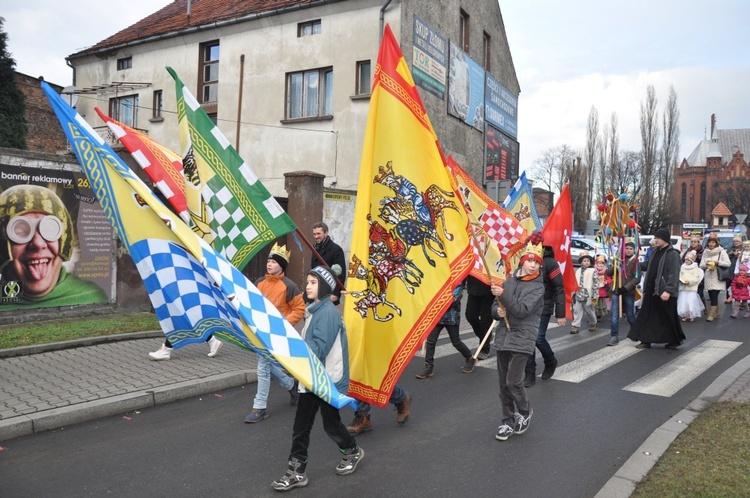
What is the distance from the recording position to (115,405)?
5910 millimetres

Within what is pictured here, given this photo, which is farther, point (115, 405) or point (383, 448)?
point (115, 405)

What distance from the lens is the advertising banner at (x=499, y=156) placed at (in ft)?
84.5

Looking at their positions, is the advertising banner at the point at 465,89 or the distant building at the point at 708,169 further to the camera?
the distant building at the point at 708,169

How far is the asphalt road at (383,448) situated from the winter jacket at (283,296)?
103 cm

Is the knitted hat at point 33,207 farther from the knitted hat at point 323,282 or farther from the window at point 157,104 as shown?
the window at point 157,104

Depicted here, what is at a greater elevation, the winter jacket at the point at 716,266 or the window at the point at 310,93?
the window at the point at 310,93

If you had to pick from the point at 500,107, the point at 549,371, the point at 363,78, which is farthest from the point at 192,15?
the point at 549,371

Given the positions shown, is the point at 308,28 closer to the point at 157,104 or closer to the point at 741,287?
the point at 157,104

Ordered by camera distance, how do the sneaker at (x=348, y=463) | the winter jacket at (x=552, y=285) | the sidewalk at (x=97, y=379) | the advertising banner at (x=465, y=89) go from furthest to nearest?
the advertising banner at (x=465, y=89) → the winter jacket at (x=552, y=285) → the sidewalk at (x=97, y=379) → the sneaker at (x=348, y=463)

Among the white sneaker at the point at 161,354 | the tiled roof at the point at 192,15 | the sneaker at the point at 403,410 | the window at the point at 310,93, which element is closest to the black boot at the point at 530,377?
the sneaker at the point at 403,410

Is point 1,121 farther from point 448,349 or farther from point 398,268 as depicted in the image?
point 398,268

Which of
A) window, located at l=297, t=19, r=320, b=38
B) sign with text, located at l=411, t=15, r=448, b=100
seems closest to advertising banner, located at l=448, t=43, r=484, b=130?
sign with text, located at l=411, t=15, r=448, b=100

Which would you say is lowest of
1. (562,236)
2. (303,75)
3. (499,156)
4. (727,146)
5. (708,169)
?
(562,236)

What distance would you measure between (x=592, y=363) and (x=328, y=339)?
5701 millimetres
